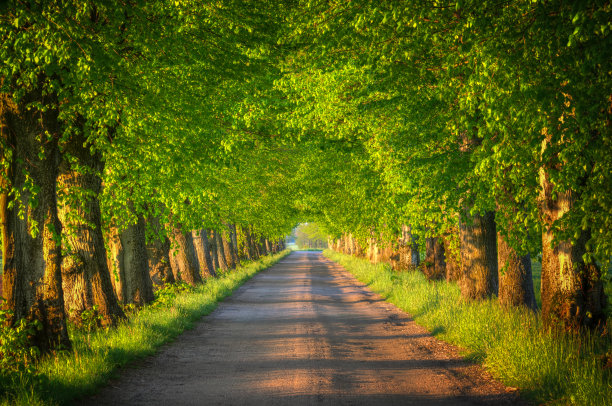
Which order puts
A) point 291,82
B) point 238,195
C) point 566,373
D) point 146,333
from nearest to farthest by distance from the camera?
point 566,373, point 146,333, point 291,82, point 238,195

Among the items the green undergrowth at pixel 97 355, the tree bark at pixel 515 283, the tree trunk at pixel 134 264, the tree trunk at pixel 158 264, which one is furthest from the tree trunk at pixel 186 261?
the tree bark at pixel 515 283

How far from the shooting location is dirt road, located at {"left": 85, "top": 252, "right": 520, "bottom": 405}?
683 cm

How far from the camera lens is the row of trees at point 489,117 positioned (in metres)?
5.70

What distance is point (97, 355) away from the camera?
8312 millimetres

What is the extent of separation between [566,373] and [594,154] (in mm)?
3011

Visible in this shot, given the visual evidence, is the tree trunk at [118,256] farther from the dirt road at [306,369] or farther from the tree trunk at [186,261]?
the tree trunk at [186,261]

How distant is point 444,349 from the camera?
988 centimetres

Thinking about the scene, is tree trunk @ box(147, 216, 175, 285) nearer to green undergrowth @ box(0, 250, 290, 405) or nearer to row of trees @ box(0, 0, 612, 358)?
green undergrowth @ box(0, 250, 290, 405)

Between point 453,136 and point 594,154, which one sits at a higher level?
point 453,136

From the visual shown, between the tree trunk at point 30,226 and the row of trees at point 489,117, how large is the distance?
5014 millimetres

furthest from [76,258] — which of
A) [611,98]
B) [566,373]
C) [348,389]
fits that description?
[611,98]

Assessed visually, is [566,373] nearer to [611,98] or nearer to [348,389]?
[348,389]

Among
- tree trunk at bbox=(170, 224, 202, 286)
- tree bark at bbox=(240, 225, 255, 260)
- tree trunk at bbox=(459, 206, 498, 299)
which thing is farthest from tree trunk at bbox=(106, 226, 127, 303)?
tree bark at bbox=(240, 225, 255, 260)

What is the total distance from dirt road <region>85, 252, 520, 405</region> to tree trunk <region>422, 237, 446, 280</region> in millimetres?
8482
